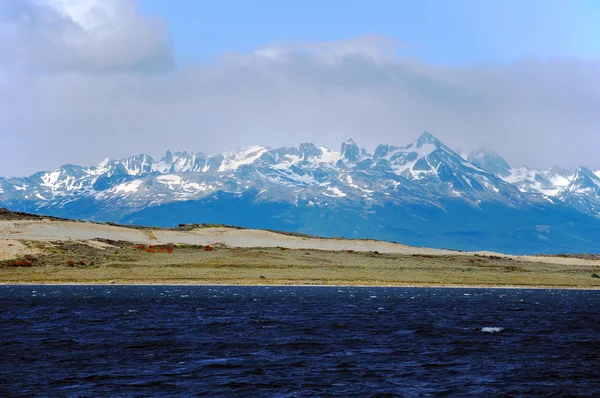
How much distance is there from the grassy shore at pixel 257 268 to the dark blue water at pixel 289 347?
29.0 metres

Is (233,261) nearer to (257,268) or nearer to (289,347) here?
(257,268)

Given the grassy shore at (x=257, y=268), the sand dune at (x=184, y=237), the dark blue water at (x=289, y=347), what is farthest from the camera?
the sand dune at (x=184, y=237)

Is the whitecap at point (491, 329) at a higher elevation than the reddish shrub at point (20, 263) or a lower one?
lower

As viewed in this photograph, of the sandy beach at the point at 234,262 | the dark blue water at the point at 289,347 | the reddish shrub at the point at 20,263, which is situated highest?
the sandy beach at the point at 234,262

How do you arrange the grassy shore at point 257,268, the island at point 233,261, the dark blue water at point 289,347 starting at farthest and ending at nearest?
the island at point 233,261, the grassy shore at point 257,268, the dark blue water at point 289,347

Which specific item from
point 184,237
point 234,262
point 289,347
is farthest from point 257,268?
point 289,347

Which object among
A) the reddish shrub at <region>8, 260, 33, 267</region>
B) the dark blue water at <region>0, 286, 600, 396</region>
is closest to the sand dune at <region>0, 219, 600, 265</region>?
the reddish shrub at <region>8, 260, 33, 267</region>

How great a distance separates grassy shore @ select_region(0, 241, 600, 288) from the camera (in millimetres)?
118000

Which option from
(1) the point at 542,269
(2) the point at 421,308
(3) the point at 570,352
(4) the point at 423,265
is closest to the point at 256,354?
(3) the point at 570,352

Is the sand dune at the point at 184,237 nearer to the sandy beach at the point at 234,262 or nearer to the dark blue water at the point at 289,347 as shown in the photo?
the sandy beach at the point at 234,262

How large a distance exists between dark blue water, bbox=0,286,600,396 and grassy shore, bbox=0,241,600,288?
29.0 meters

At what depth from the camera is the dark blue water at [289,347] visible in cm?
3888

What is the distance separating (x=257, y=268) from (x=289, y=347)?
81185 millimetres

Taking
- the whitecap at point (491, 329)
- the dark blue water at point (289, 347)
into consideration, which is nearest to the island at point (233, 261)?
the dark blue water at point (289, 347)
